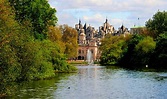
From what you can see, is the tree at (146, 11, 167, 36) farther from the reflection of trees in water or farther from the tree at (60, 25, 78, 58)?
the reflection of trees in water

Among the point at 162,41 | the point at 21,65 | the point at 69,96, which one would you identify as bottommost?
the point at 69,96

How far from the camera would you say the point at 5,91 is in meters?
28.0

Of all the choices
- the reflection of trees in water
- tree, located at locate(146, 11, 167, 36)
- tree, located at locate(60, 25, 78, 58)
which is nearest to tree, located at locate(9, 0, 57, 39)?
the reflection of trees in water

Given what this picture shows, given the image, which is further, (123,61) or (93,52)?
(93,52)

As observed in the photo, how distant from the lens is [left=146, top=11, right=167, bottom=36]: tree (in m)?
Answer: 96.7

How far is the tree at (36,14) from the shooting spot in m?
45.8

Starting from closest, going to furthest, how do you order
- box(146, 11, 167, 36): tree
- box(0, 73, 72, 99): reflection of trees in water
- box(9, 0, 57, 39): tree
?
1. box(0, 73, 72, 99): reflection of trees in water
2. box(9, 0, 57, 39): tree
3. box(146, 11, 167, 36): tree

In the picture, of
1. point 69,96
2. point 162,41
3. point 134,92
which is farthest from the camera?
point 162,41

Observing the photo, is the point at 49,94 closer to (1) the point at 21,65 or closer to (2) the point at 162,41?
(1) the point at 21,65

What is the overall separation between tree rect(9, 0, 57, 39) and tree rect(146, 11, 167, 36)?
1908 inches

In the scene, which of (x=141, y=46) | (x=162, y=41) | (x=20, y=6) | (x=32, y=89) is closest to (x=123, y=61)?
(x=141, y=46)

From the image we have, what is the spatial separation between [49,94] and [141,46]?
53.9 metres

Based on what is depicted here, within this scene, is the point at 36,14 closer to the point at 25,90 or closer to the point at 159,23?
the point at 25,90

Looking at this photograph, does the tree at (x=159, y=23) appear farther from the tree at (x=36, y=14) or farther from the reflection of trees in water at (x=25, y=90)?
the reflection of trees in water at (x=25, y=90)
